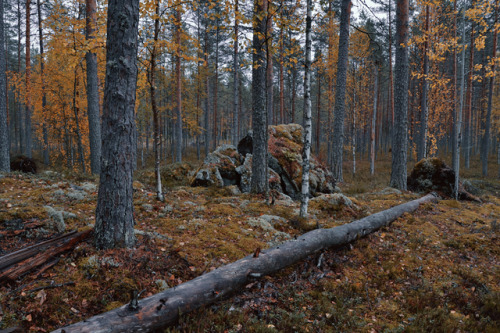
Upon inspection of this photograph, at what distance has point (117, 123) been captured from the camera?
3.89 meters

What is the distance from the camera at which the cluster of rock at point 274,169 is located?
1175 cm

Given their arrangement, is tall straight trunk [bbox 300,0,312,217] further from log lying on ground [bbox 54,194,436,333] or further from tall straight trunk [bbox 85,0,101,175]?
tall straight trunk [bbox 85,0,101,175]

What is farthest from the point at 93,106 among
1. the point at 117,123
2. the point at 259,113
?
the point at 117,123

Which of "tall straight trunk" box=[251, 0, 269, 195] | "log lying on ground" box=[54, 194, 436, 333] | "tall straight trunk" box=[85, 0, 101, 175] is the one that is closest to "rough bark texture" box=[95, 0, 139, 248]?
"log lying on ground" box=[54, 194, 436, 333]

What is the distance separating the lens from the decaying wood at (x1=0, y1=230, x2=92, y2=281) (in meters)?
3.18

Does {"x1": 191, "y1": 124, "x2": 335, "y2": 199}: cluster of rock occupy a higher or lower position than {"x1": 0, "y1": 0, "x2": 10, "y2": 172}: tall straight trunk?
lower

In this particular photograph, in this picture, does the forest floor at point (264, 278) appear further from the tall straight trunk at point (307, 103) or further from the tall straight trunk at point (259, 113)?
the tall straight trunk at point (259, 113)

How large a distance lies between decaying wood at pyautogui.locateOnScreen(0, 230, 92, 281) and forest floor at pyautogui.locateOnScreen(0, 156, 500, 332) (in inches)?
4.5

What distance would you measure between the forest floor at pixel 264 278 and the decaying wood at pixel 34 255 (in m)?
0.11

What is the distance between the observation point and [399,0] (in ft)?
38.8

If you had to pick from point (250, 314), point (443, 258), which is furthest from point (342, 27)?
point (250, 314)

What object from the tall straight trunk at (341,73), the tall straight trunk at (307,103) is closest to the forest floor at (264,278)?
the tall straight trunk at (307,103)

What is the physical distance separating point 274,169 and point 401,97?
714cm

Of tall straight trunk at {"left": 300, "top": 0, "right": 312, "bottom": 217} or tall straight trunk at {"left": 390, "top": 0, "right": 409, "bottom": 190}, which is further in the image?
tall straight trunk at {"left": 390, "top": 0, "right": 409, "bottom": 190}
